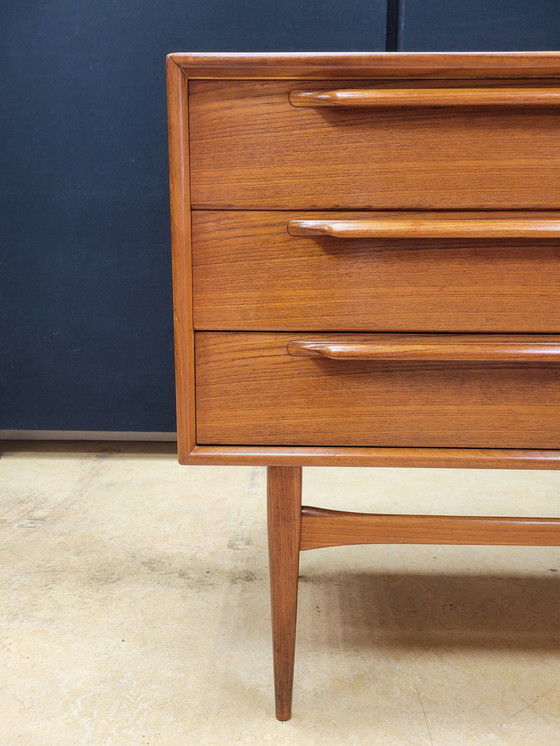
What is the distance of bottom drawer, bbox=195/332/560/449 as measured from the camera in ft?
2.56

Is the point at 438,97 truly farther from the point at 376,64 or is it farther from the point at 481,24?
the point at 481,24

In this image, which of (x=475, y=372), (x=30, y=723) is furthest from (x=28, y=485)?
(x=475, y=372)

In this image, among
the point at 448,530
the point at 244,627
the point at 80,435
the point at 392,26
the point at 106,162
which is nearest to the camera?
the point at 448,530

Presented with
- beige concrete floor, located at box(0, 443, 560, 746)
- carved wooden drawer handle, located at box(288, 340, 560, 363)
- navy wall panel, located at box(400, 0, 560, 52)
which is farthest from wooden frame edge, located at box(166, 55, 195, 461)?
navy wall panel, located at box(400, 0, 560, 52)

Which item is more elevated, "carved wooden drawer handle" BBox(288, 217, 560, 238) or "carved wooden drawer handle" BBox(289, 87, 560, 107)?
"carved wooden drawer handle" BBox(289, 87, 560, 107)

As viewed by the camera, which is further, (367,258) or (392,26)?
(392,26)

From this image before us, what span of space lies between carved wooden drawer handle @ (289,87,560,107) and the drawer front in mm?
120

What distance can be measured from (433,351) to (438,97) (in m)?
0.28

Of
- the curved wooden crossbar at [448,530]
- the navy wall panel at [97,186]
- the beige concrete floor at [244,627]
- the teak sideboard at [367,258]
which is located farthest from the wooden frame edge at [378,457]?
the navy wall panel at [97,186]

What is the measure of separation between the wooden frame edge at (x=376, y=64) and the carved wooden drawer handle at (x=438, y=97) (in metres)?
0.02

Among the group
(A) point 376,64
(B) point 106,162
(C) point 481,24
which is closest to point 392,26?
(C) point 481,24

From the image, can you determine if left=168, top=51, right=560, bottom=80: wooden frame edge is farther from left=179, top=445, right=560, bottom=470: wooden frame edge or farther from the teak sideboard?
left=179, top=445, right=560, bottom=470: wooden frame edge

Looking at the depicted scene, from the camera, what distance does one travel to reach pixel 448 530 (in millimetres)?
859

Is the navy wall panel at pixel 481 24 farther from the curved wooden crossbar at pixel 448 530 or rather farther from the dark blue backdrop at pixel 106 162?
the curved wooden crossbar at pixel 448 530
